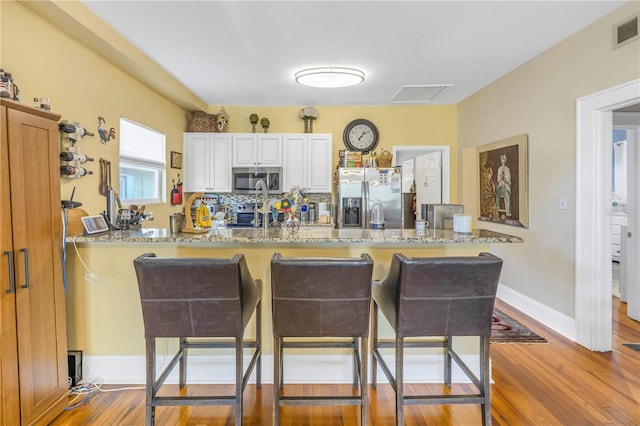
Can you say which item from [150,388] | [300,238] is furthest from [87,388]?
[300,238]

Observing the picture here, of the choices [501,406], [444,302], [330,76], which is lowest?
[501,406]

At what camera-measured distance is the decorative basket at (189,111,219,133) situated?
4.81 meters

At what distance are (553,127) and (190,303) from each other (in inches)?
132

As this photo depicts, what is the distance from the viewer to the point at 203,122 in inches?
190

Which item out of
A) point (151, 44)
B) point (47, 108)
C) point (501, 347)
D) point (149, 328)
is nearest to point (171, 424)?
point (149, 328)

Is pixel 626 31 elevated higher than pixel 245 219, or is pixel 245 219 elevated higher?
pixel 626 31

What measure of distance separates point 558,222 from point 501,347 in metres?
1.25

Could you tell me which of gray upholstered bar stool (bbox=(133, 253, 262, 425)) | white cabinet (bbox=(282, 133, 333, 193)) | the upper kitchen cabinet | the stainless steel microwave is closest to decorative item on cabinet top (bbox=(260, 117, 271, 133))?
the upper kitchen cabinet

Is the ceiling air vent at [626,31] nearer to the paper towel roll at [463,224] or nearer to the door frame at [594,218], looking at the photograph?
the door frame at [594,218]

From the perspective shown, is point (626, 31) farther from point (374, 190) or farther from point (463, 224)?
point (374, 190)

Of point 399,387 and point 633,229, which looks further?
point 633,229

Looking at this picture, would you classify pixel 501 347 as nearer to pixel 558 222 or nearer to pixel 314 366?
pixel 558 222

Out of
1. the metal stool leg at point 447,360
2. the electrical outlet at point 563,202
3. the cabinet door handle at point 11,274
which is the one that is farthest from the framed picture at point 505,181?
the cabinet door handle at point 11,274

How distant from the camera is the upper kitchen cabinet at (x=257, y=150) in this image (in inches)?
190
